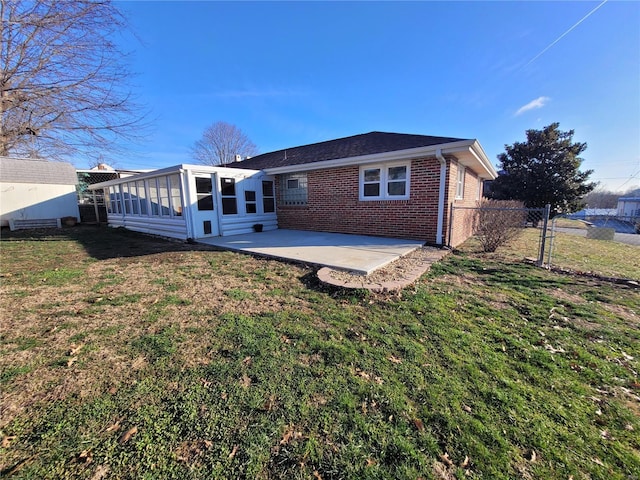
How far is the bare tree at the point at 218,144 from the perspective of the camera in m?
32.2

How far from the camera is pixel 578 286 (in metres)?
4.65

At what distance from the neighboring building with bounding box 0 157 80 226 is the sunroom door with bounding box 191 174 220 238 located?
43.3ft

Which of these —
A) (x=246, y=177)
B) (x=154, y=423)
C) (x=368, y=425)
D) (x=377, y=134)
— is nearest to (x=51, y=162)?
(x=246, y=177)

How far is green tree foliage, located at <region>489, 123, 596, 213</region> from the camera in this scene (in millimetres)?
17812

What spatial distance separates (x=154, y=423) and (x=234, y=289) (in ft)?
8.35

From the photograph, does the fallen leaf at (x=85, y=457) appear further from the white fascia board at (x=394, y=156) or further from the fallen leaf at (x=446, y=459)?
the white fascia board at (x=394, y=156)

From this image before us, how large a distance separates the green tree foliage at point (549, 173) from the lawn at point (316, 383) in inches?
715

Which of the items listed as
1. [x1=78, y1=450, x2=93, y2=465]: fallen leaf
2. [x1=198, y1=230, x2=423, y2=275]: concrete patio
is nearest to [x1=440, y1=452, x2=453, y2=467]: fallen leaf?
[x1=78, y1=450, x2=93, y2=465]: fallen leaf

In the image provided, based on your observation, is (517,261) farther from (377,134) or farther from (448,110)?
(448,110)

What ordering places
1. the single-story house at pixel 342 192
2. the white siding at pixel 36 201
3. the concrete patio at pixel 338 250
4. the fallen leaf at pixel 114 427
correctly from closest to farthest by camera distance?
the fallen leaf at pixel 114 427 < the concrete patio at pixel 338 250 < the single-story house at pixel 342 192 < the white siding at pixel 36 201

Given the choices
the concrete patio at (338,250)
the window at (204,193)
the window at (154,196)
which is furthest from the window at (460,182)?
the window at (154,196)

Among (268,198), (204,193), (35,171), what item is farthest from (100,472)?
(35,171)

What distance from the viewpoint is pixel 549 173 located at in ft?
60.1

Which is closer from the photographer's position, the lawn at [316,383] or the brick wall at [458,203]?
the lawn at [316,383]
